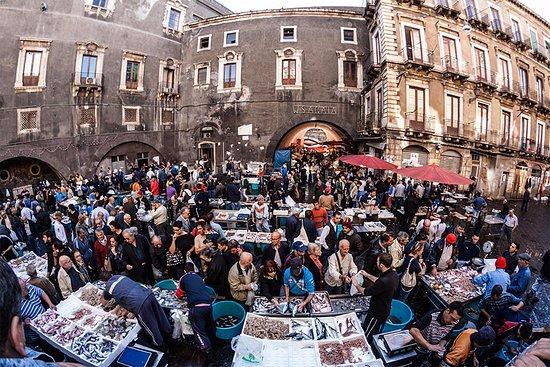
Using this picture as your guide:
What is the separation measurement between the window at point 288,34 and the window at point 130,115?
1287 cm

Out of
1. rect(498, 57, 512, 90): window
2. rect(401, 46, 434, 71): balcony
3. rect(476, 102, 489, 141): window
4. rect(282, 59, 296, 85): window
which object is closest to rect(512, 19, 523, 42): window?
rect(498, 57, 512, 90): window

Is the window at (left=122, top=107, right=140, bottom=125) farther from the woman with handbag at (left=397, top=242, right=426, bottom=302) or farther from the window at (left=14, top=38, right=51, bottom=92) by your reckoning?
the woman with handbag at (left=397, top=242, right=426, bottom=302)

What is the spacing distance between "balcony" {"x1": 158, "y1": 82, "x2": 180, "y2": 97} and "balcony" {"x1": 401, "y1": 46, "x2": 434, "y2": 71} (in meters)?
17.9

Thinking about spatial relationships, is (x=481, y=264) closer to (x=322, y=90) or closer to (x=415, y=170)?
(x=415, y=170)

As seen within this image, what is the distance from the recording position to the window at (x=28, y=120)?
64.0 feet

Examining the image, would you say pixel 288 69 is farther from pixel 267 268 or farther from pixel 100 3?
pixel 267 268

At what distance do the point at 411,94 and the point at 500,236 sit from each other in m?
9.97

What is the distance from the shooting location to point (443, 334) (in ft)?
14.8

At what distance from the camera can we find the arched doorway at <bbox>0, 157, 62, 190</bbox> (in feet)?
64.0

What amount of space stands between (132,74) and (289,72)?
12351mm

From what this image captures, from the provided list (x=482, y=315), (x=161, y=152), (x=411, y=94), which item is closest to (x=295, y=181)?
(x=411, y=94)

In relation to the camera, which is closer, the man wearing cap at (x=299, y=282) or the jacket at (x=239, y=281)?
the man wearing cap at (x=299, y=282)

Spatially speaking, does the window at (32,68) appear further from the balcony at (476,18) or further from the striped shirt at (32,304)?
the balcony at (476,18)

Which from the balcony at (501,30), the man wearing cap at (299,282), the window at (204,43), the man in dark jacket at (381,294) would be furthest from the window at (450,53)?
the man wearing cap at (299,282)
